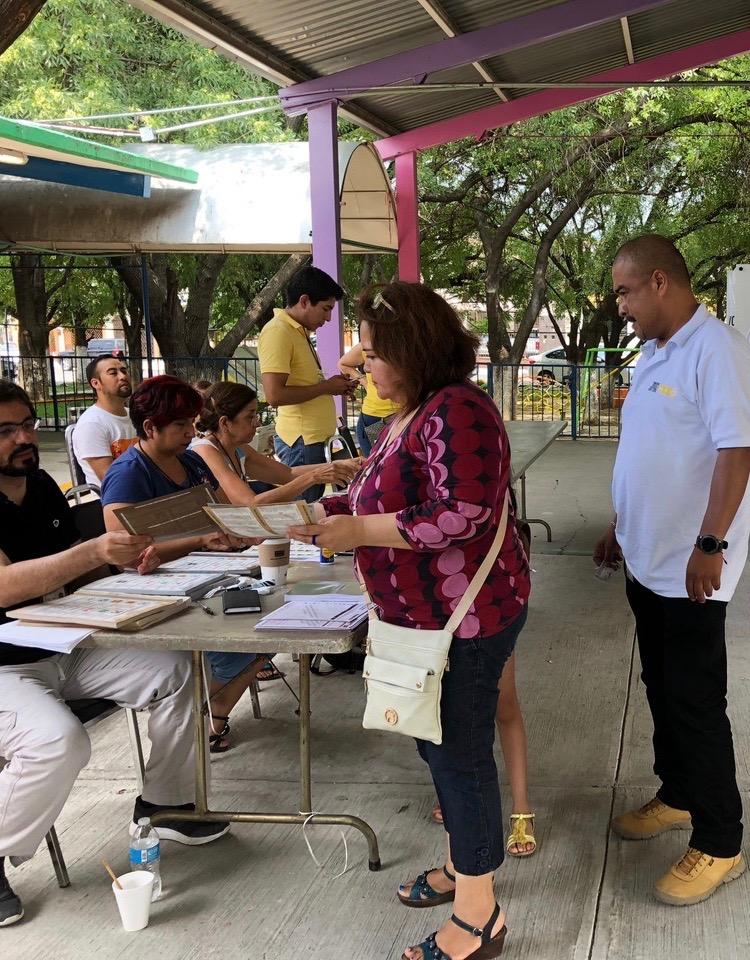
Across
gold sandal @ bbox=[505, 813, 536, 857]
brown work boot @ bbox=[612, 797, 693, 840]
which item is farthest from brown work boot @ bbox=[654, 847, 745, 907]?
gold sandal @ bbox=[505, 813, 536, 857]

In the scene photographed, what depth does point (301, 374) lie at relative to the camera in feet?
18.5

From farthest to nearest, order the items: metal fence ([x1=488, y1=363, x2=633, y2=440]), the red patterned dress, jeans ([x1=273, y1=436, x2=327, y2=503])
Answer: metal fence ([x1=488, y1=363, x2=633, y2=440]), jeans ([x1=273, y1=436, x2=327, y2=503]), the red patterned dress

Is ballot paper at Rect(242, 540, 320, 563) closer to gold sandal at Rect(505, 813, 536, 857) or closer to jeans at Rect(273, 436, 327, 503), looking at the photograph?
gold sandal at Rect(505, 813, 536, 857)

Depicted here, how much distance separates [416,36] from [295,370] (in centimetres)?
414

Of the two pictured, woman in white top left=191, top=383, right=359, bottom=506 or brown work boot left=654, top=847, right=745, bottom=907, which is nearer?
brown work boot left=654, top=847, right=745, bottom=907

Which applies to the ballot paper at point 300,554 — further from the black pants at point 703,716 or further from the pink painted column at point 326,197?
the pink painted column at point 326,197

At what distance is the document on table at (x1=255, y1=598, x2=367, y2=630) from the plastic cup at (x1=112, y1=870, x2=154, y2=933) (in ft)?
2.63

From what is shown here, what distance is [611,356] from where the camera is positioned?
22.3 m

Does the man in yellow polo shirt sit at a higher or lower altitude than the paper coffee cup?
higher

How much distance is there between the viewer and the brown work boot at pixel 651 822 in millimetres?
3363

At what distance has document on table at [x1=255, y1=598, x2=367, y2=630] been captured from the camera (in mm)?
2859

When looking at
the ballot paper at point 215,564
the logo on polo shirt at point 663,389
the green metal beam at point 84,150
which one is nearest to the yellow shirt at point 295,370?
the ballot paper at point 215,564

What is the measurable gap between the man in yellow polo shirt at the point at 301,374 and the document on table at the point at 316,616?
2360mm

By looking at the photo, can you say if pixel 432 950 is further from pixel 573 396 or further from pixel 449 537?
pixel 573 396
